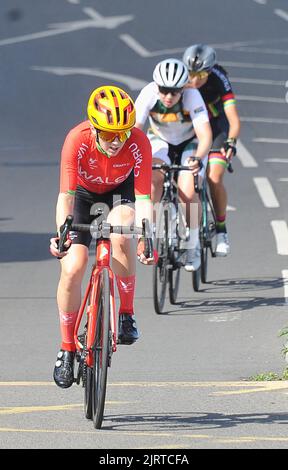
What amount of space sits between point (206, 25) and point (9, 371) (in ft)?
78.9

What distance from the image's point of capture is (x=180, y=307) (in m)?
13.0

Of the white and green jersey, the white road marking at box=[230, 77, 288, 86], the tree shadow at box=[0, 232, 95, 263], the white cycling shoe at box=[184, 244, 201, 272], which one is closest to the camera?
the white and green jersey

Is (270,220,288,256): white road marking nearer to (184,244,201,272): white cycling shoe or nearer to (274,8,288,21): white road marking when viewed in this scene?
(184,244,201,272): white cycling shoe

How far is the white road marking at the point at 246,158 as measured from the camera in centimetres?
2080

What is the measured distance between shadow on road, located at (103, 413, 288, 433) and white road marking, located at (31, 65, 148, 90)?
1868cm

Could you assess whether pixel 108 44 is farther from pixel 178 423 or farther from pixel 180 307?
pixel 178 423

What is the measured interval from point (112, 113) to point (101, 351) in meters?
1.32

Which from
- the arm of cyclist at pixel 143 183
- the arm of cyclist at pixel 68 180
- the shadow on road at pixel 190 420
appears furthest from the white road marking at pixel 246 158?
the shadow on road at pixel 190 420

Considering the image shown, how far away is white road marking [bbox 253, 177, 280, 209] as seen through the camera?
1794 centimetres

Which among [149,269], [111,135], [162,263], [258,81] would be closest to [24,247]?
[149,269]

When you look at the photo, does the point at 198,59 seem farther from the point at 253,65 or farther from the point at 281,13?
the point at 281,13

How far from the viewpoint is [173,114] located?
12977 millimetres

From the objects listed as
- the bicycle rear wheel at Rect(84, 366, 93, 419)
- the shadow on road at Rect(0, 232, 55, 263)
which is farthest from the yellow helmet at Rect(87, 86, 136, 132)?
the shadow on road at Rect(0, 232, 55, 263)

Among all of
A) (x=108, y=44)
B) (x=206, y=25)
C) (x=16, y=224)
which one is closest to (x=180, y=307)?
(x=16, y=224)
